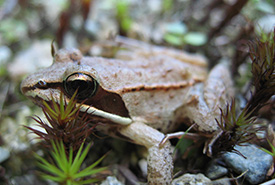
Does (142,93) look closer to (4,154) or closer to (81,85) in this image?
(81,85)

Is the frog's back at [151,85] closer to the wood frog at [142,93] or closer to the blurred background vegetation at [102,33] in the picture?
the wood frog at [142,93]

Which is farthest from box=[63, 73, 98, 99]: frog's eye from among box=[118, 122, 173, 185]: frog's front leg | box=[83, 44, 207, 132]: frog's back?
box=[118, 122, 173, 185]: frog's front leg

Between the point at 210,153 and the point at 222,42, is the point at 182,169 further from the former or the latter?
the point at 222,42

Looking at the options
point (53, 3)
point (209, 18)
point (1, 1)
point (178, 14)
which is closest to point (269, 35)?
→ point (209, 18)

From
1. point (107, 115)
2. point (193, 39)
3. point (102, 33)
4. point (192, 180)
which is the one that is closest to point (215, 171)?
point (192, 180)

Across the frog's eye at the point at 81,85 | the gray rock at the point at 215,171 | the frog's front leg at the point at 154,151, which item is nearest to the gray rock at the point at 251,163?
the gray rock at the point at 215,171

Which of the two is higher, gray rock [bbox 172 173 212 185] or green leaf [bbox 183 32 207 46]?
green leaf [bbox 183 32 207 46]

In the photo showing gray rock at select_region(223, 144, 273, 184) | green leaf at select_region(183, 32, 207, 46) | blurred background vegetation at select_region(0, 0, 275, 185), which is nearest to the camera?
gray rock at select_region(223, 144, 273, 184)

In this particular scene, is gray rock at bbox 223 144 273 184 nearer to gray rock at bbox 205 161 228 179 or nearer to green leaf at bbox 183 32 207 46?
gray rock at bbox 205 161 228 179
